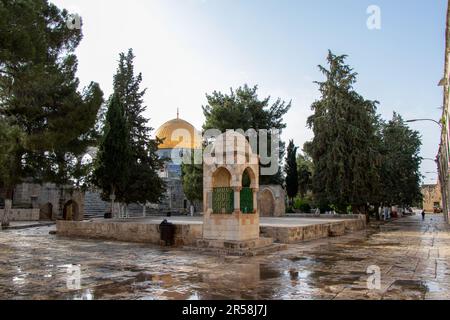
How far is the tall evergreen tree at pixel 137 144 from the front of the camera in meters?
28.3

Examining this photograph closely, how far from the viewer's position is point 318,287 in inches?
293

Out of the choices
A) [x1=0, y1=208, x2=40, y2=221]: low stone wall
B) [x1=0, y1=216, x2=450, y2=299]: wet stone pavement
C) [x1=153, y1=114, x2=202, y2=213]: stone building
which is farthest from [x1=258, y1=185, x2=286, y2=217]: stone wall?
[x1=0, y1=208, x2=40, y2=221]: low stone wall

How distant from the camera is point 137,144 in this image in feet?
99.3

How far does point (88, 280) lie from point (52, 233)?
13.8m

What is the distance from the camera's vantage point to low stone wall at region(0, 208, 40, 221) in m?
31.5

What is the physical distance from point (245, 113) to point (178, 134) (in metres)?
20.3

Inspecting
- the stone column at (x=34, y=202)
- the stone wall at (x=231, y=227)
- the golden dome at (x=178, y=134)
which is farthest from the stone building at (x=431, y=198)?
the stone wall at (x=231, y=227)

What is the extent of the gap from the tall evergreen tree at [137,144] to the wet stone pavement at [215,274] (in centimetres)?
1467

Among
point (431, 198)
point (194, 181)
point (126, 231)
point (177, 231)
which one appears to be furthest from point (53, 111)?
point (431, 198)

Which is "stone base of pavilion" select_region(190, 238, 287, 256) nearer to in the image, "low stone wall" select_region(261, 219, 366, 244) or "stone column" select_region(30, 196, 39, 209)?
"low stone wall" select_region(261, 219, 366, 244)

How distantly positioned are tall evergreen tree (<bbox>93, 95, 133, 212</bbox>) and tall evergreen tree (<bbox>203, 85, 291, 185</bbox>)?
9850 millimetres

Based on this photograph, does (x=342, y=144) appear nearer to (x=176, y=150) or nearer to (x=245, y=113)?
(x=245, y=113)
